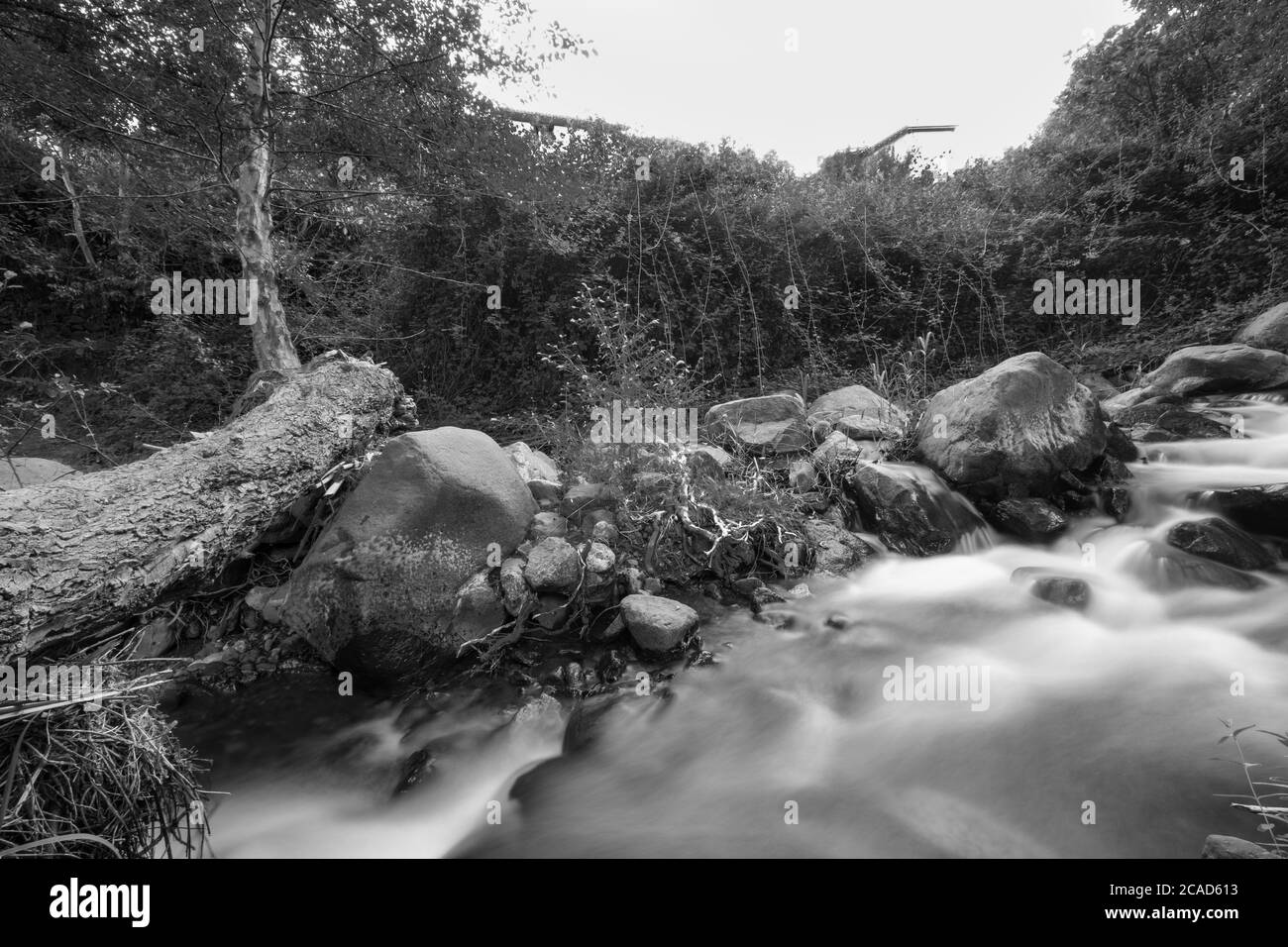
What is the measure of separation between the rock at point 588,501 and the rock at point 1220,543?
3.97m

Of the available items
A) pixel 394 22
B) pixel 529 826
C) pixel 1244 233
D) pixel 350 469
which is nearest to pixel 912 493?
pixel 529 826

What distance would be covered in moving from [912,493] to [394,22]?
6.18 meters

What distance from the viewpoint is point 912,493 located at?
4617 mm

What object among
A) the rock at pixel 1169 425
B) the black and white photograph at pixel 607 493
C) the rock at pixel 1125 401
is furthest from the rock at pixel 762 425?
the rock at pixel 1125 401

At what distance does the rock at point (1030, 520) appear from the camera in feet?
15.0

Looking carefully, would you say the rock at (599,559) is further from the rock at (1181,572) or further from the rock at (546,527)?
the rock at (1181,572)

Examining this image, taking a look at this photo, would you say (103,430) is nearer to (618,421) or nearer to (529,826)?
(618,421)

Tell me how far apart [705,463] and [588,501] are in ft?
3.40

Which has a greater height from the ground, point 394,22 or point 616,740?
point 394,22

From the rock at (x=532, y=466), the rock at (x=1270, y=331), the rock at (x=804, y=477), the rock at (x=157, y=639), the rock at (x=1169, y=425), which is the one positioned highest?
the rock at (x=1270, y=331)

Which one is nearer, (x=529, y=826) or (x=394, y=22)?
(x=529, y=826)

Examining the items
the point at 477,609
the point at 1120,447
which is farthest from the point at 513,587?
the point at 1120,447

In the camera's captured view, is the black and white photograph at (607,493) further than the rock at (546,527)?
No

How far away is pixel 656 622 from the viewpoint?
335 centimetres
